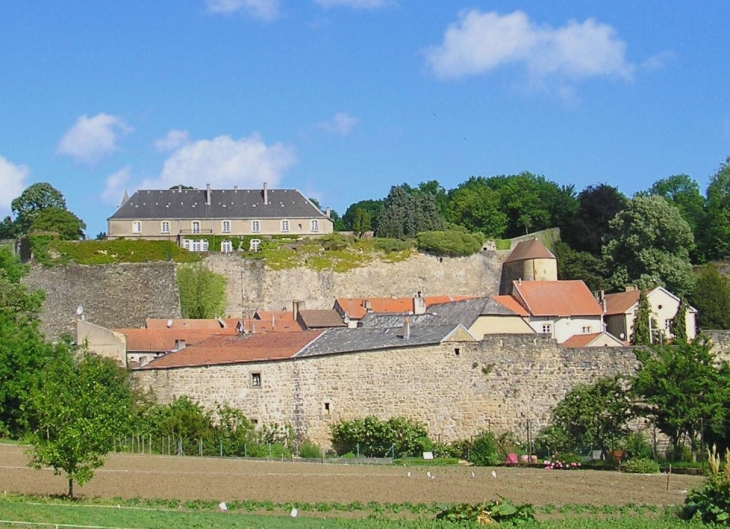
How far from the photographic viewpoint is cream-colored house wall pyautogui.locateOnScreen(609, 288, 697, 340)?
177 feet

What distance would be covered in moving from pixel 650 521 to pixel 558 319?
3428 cm

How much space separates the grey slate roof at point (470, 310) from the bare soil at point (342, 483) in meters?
15.6

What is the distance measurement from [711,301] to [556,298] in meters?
8.96

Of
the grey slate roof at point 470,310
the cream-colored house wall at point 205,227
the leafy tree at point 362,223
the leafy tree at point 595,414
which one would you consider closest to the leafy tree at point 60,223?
the cream-colored house wall at point 205,227

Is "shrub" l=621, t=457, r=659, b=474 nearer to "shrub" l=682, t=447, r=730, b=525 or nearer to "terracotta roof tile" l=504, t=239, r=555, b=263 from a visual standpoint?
"shrub" l=682, t=447, r=730, b=525

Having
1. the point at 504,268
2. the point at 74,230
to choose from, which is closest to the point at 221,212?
the point at 74,230

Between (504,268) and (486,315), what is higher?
(504,268)

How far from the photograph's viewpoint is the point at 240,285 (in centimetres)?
6231

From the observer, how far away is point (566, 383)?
34406 mm

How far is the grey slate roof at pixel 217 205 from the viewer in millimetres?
71250

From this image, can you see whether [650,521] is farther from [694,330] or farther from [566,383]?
[694,330]

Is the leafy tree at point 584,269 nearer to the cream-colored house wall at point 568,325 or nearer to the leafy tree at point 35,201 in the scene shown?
the cream-colored house wall at point 568,325

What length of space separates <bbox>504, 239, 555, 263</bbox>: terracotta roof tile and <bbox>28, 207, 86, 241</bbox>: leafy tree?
26.2 metres

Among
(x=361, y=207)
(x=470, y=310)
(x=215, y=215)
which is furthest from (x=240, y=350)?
(x=361, y=207)
